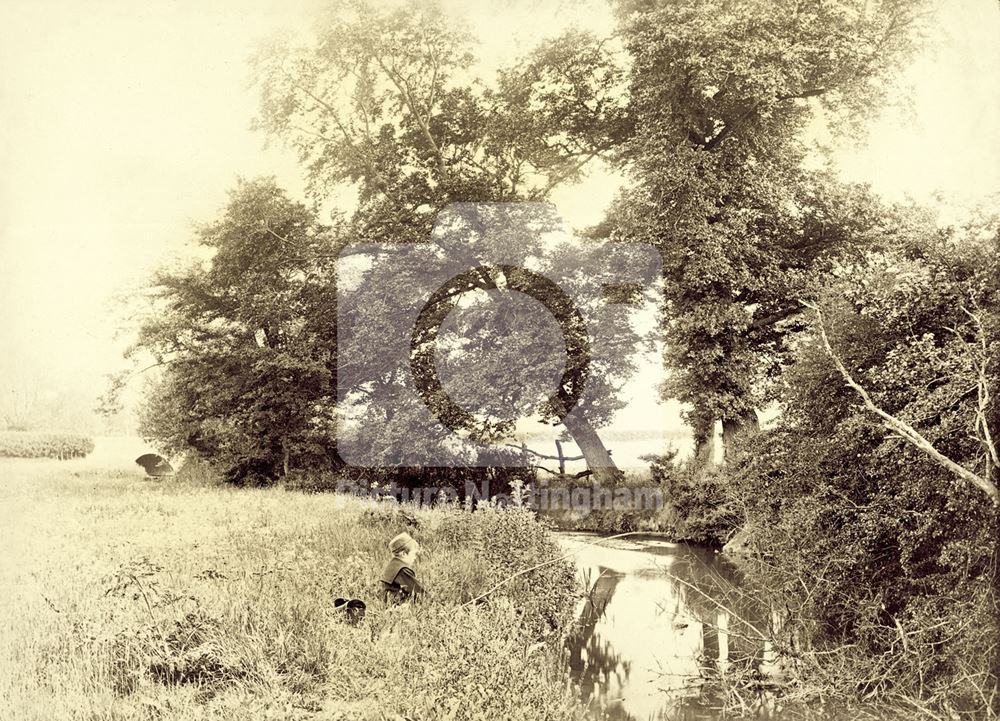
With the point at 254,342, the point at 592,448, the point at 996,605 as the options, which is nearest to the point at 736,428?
the point at 592,448

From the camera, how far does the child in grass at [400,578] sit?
7.15 m

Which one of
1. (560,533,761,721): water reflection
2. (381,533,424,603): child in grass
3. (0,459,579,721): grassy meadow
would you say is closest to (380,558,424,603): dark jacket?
(381,533,424,603): child in grass

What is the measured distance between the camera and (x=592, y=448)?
11.1 metres

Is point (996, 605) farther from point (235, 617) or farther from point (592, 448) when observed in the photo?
point (235, 617)

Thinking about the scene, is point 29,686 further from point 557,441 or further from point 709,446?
point 709,446

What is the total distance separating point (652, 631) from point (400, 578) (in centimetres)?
351

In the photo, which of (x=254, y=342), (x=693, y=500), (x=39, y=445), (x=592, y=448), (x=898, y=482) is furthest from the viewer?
(x=592, y=448)

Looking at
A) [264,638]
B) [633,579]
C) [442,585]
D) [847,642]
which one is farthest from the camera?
[633,579]

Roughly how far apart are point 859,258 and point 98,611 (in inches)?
365

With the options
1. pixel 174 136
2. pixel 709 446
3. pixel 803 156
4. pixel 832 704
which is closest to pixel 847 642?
pixel 832 704

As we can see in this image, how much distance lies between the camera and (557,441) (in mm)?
11023

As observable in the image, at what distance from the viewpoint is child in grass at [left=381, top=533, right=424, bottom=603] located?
23.5ft

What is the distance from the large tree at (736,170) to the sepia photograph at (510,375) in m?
0.05

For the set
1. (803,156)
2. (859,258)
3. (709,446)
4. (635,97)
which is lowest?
(709,446)
